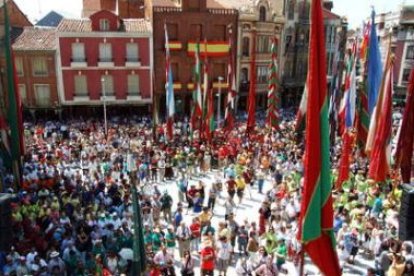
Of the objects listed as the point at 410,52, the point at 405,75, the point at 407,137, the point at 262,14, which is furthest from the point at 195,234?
the point at 410,52

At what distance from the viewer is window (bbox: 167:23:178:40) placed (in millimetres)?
33062

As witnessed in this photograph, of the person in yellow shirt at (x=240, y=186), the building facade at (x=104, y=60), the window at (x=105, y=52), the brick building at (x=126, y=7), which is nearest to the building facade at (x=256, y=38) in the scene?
the brick building at (x=126, y=7)

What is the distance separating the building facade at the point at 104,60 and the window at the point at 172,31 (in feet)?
5.56

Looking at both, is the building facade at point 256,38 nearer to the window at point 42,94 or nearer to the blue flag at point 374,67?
the window at point 42,94

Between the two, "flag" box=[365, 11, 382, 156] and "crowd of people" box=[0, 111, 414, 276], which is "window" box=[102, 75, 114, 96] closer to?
"crowd of people" box=[0, 111, 414, 276]

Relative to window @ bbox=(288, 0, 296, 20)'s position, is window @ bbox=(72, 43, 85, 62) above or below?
below

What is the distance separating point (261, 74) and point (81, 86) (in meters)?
15.6

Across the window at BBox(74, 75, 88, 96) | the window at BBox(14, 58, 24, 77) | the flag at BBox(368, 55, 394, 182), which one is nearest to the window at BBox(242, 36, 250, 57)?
the window at BBox(74, 75, 88, 96)

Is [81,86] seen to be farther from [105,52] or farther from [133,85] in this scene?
[133,85]

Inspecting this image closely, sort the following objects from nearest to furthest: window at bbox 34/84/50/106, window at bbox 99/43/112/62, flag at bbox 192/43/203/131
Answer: flag at bbox 192/43/203/131, window at bbox 34/84/50/106, window at bbox 99/43/112/62

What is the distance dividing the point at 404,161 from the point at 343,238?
291 cm

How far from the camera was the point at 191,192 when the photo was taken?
15.7 m

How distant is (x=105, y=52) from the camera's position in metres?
31.6

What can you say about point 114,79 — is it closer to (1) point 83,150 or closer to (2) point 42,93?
(2) point 42,93
